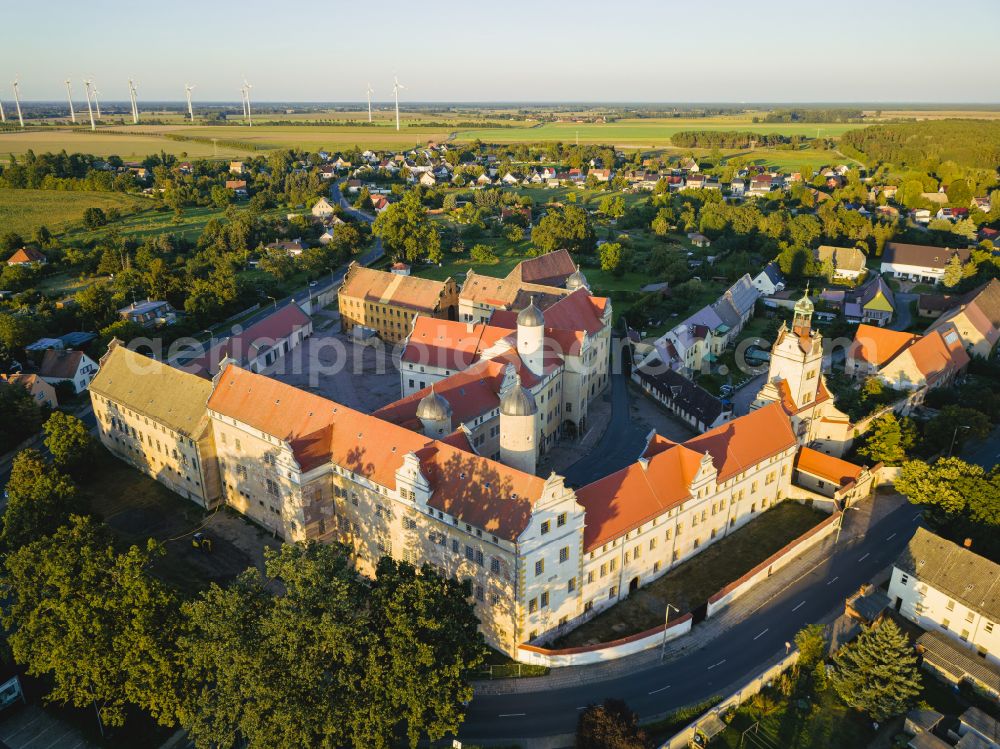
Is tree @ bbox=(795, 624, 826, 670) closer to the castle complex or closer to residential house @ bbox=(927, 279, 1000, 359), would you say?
the castle complex

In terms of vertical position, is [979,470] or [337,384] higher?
[979,470]

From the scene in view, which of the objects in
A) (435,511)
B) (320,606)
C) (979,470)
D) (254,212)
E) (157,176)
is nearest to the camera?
(320,606)

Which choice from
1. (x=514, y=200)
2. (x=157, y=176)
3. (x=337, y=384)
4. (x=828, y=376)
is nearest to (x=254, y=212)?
(x=157, y=176)

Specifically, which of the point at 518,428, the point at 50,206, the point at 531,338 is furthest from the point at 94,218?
the point at 518,428

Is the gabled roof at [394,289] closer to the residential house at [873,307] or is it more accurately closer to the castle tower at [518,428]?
the castle tower at [518,428]

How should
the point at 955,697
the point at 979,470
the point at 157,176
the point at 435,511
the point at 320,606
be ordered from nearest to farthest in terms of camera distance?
the point at 320,606 → the point at 955,697 → the point at 435,511 → the point at 979,470 → the point at 157,176

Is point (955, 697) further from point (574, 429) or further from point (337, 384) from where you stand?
point (337, 384)

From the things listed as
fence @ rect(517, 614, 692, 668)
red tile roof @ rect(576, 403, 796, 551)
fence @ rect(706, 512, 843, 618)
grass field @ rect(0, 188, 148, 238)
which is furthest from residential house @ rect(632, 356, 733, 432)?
grass field @ rect(0, 188, 148, 238)
